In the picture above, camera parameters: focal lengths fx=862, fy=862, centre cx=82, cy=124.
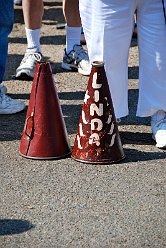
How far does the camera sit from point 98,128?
5414 mm

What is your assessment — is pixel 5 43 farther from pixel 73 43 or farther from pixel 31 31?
pixel 73 43

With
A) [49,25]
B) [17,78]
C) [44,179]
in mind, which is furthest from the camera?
[49,25]

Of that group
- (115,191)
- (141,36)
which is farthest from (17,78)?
(115,191)

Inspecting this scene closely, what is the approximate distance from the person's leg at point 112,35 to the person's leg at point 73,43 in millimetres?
1706

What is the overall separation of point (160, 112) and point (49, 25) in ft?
12.9

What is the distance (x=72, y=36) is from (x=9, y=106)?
1.52 meters

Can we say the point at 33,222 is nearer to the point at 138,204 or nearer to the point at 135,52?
the point at 138,204

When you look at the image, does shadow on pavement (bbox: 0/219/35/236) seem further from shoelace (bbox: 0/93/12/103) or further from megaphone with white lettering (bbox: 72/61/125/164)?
shoelace (bbox: 0/93/12/103)

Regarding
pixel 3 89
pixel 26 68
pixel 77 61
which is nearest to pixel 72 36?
pixel 77 61

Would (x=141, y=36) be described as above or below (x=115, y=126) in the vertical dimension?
above

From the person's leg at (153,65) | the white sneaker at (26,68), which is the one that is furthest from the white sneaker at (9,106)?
the person's leg at (153,65)

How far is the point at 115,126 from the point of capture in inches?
215

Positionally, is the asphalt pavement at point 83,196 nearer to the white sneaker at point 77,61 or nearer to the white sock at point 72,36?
the white sneaker at point 77,61

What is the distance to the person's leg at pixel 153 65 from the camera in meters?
5.57
